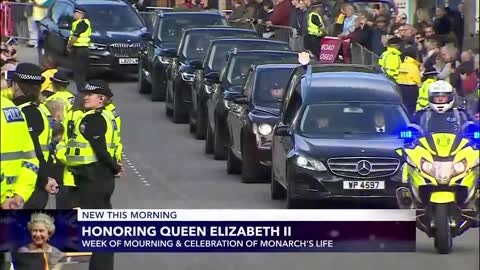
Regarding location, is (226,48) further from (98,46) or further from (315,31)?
(98,46)

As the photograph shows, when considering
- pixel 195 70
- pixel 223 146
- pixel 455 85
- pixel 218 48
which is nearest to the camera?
pixel 455 85

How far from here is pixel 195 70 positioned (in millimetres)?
15164

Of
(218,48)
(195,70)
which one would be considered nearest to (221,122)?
(195,70)

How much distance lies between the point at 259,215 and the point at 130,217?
2.77ft

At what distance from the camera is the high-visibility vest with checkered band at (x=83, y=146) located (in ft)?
40.3

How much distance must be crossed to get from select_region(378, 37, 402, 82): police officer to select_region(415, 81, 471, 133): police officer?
1.52 metres

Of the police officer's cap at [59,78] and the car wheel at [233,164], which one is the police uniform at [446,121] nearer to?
the car wheel at [233,164]

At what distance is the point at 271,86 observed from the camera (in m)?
17.0

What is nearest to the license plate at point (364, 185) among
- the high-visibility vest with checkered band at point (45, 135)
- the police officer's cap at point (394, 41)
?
the police officer's cap at point (394, 41)

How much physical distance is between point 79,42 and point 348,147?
246 cm

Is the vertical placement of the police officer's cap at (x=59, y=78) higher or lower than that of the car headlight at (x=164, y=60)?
higher

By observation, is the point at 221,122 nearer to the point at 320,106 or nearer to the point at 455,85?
the point at 320,106

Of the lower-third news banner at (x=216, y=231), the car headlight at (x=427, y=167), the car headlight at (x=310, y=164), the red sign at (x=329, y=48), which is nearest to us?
the lower-third news banner at (x=216, y=231)

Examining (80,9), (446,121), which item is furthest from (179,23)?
(446,121)
